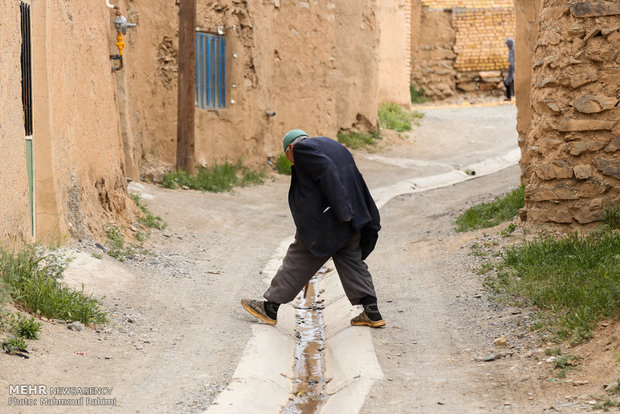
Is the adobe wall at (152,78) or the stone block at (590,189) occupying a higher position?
the adobe wall at (152,78)

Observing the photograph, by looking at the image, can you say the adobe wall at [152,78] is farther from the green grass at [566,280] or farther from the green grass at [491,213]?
the green grass at [566,280]

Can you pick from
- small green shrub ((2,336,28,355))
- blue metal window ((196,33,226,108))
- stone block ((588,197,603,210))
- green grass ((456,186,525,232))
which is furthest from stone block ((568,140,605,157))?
blue metal window ((196,33,226,108))

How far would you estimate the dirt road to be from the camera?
15.6 feet

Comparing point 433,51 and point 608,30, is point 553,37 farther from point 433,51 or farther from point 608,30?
point 433,51

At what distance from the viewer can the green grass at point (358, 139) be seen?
18172 mm

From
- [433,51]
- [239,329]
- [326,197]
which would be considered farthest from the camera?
[433,51]

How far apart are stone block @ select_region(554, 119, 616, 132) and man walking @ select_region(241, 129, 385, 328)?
261 cm

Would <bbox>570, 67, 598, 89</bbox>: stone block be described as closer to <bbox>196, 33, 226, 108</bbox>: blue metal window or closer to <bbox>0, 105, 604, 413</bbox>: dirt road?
<bbox>0, 105, 604, 413</bbox>: dirt road

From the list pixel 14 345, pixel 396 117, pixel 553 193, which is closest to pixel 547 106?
pixel 553 193

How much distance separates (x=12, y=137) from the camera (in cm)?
643

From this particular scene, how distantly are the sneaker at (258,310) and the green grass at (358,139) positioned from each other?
38.6 feet

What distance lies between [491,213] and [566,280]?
370 centimetres

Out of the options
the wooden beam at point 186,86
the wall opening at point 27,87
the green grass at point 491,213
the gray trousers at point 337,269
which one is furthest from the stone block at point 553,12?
the wooden beam at point 186,86

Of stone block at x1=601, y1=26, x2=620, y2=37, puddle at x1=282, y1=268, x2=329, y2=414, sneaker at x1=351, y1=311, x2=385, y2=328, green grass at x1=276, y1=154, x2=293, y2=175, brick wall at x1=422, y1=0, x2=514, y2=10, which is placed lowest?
puddle at x1=282, y1=268, x2=329, y2=414
